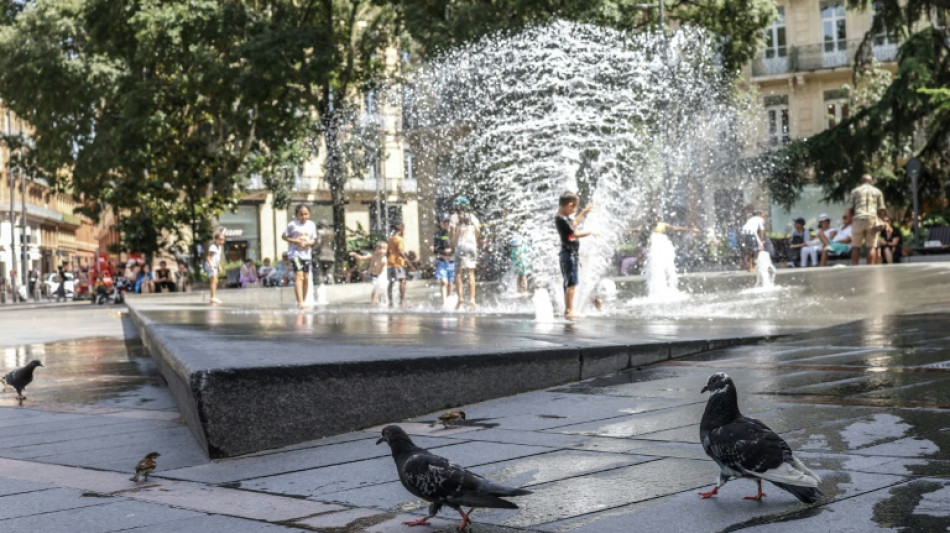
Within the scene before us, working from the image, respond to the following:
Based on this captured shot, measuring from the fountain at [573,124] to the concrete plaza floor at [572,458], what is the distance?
8.69 metres

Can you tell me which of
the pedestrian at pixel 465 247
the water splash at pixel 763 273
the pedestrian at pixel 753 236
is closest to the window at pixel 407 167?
the pedestrian at pixel 753 236

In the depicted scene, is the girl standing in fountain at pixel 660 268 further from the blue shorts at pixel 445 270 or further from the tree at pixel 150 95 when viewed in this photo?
the tree at pixel 150 95

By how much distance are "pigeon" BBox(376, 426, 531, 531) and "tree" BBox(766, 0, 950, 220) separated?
1028 inches

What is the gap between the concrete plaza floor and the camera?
4.50 meters

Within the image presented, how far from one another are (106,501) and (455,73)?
2264 cm

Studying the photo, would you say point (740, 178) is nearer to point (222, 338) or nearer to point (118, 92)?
point (118, 92)

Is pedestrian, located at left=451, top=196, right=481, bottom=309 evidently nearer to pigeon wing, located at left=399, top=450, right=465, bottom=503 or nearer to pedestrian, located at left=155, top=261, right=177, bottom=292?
pigeon wing, located at left=399, top=450, right=465, bottom=503

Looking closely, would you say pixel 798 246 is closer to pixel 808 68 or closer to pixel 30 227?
pixel 808 68

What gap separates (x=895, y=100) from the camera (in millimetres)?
30703

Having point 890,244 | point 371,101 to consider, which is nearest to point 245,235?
point 371,101

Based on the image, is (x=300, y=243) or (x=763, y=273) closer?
(x=300, y=243)

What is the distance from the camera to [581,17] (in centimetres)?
3056

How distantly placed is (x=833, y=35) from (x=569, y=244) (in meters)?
42.7

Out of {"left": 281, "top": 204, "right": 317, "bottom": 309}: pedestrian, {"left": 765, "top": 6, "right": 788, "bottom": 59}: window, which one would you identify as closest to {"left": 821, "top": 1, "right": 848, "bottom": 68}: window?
{"left": 765, "top": 6, "right": 788, "bottom": 59}: window
